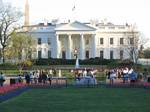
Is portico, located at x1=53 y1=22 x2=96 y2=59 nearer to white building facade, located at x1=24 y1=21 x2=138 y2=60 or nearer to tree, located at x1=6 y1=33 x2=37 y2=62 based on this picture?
white building facade, located at x1=24 y1=21 x2=138 y2=60

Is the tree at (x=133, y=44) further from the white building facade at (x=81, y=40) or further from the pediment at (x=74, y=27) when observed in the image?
the pediment at (x=74, y=27)

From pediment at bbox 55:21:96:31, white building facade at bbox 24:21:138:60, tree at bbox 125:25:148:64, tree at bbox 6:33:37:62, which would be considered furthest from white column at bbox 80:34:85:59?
tree at bbox 6:33:37:62

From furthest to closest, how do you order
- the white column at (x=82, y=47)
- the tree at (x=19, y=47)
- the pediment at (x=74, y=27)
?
the white column at (x=82, y=47) → the pediment at (x=74, y=27) → the tree at (x=19, y=47)

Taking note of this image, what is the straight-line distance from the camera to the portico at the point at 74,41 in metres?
114

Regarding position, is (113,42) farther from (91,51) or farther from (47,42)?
(47,42)

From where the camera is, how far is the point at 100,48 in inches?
4621

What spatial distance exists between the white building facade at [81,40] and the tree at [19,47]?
17.8 meters

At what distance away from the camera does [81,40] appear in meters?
114

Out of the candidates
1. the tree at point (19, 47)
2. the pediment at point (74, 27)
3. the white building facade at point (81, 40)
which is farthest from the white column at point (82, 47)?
the tree at point (19, 47)

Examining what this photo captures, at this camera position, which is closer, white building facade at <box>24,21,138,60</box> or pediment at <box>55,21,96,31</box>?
pediment at <box>55,21,96,31</box>

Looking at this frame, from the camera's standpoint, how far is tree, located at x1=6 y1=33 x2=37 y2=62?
88.1 m

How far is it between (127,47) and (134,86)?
228ft

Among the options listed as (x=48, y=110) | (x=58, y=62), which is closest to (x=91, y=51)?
(x=58, y=62)

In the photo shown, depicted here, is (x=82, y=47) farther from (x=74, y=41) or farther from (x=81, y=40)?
(x=74, y=41)
